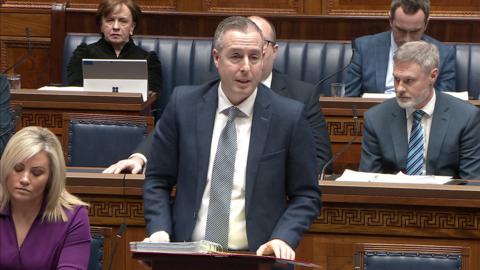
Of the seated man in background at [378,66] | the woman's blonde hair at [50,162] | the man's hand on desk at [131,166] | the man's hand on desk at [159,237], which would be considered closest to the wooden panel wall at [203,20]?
the seated man in background at [378,66]

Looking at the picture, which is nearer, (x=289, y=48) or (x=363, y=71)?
(x=363, y=71)

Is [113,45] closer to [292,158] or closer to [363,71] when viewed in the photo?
[363,71]

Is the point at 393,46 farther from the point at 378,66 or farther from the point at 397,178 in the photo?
the point at 397,178

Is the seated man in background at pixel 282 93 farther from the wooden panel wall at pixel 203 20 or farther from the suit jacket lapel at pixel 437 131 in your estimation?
the wooden panel wall at pixel 203 20

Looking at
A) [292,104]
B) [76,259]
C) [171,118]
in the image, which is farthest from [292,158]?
[76,259]

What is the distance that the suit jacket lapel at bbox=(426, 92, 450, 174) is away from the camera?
4535 mm

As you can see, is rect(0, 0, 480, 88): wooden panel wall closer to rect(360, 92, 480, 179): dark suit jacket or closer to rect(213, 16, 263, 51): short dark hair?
rect(360, 92, 480, 179): dark suit jacket

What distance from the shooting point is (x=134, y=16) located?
267 inches

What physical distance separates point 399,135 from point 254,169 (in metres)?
1.56

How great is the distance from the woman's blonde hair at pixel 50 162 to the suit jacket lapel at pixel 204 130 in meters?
0.49

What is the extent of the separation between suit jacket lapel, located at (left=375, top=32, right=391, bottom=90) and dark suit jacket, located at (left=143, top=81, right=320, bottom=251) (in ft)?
10.2

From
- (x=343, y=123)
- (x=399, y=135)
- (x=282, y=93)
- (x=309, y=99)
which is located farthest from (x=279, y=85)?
(x=343, y=123)

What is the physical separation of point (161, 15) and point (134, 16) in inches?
25.1

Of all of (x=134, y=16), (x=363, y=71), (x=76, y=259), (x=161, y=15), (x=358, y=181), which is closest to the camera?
(x=76, y=259)
